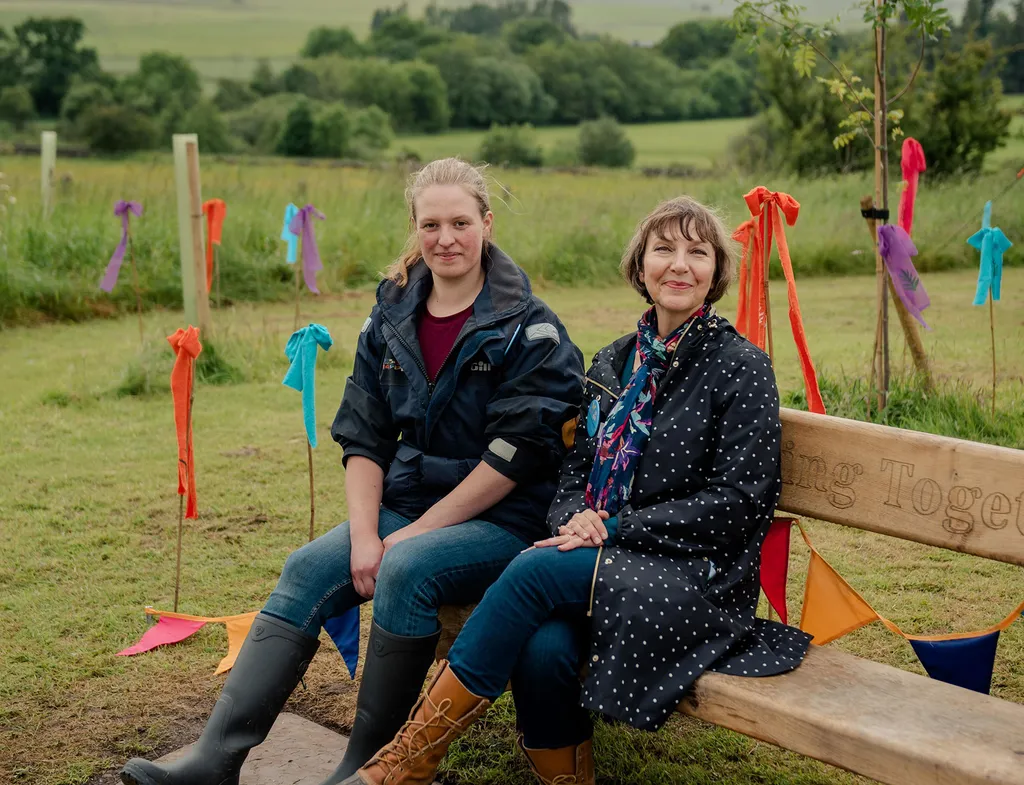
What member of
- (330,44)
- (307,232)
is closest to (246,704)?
(307,232)

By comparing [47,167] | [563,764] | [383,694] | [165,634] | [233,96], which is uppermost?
[233,96]

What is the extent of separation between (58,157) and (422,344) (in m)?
17.1

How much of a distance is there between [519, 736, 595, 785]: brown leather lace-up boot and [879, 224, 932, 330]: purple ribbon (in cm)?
230

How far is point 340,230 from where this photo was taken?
10.5 metres

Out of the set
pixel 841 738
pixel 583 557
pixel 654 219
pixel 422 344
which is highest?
pixel 654 219

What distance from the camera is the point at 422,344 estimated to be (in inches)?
114

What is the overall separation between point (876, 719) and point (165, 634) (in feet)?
7.20

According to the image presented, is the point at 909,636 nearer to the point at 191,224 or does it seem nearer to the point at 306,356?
the point at 306,356

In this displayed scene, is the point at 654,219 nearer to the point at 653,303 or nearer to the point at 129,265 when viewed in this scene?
the point at 653,303

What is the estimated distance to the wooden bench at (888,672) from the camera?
1.96 m

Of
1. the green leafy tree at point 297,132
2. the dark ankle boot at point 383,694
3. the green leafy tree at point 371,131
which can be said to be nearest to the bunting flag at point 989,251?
the dark ankle boot at point 383,694

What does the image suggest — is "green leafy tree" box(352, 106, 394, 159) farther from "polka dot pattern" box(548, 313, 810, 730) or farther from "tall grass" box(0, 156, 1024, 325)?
"polka dot pattern" box(548, 313, 810, 730)

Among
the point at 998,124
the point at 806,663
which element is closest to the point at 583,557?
the point at 806,663

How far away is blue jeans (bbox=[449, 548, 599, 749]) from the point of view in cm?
231
